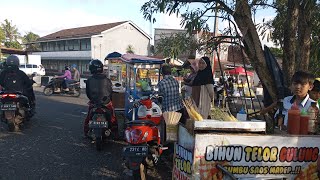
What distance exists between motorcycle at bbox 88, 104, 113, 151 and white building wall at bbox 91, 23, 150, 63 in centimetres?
3319

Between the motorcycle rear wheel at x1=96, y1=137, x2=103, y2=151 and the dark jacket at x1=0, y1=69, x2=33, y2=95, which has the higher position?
the dark jacket at x1=0, y1=69, x2=33, y2=95

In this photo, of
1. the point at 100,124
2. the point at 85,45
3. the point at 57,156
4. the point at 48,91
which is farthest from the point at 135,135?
Result: the point at 85,45

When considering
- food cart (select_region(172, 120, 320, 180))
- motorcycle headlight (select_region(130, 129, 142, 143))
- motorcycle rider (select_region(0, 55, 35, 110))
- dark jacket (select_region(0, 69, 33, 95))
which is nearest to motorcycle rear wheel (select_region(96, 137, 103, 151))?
motorcycle headlight (select_region(130, 129, 142, 143))

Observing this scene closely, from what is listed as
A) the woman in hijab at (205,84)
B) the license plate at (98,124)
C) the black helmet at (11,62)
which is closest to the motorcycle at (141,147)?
the woman in hijab at (205,84)

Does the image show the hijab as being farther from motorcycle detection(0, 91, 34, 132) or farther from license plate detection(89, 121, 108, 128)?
motorcycle detection(0, 91, 34, 132)

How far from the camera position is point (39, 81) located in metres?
24.9

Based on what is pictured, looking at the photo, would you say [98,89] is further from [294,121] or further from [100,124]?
[294,121]

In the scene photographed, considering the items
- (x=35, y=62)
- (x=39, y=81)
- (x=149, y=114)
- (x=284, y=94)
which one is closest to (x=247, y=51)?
(x=284, y=94)

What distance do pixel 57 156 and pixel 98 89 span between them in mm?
1638

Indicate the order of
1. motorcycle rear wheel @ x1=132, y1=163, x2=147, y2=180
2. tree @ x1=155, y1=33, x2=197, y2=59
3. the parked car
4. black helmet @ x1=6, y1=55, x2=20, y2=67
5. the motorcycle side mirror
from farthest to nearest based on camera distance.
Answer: the parked car
black helmet @ x1=6, y1=55, x2=20, y2=67
the motorcycle side mirror
tree @ x1=155, y1=33, x2=197, y2=59
motorcycle rear wheel @ x1=132, y1=163, x2=147, y2=180

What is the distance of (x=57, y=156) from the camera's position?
5.95m

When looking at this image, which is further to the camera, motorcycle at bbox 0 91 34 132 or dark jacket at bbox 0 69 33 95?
dark jacket at bbox 0 69 33 95

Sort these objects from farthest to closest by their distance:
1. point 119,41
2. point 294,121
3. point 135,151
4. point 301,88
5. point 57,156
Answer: point 119,41 < point 57,156 < point 135,151 < point 301,88 < point 294,121

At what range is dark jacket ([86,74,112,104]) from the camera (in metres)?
6.86
